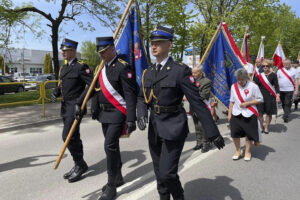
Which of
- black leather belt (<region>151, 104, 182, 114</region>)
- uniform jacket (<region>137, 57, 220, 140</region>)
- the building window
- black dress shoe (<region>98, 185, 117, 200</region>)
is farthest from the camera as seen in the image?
the building window

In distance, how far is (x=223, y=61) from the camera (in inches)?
254

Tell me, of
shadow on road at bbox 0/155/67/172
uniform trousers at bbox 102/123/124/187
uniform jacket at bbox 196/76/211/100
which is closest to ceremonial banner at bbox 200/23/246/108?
uniform jacket at bbox 196/76/211/100

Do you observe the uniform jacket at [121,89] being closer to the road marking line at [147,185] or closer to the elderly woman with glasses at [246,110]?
the road marking line at [147,185]

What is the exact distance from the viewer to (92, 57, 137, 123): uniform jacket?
3.29 meters

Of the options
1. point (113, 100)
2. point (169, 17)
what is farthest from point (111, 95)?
point (169, 17)

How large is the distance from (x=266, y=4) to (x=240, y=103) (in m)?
19.2

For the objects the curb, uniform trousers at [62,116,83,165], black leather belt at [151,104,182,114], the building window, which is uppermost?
the building window

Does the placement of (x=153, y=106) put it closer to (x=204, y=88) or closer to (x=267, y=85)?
(x=204, y=88)

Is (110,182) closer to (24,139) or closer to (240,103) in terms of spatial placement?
(240,103)

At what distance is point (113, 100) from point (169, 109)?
0.97m

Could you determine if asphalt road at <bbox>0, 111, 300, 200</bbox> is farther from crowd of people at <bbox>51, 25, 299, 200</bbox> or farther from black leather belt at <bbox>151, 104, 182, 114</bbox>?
black leather belt at <bbox>151, 104, 182, 114</bbox>

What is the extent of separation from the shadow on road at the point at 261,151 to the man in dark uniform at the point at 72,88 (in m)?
3.32

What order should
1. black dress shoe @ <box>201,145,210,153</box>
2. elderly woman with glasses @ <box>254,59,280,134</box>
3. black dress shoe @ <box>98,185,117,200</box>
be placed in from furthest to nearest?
1. elderly woman with glasses @ <box>254,59,280,134</box>
2. black dress shoe @ <box>201,145,210,153</box>
3. black dress shoe @ <box>98,185,117,200</box>

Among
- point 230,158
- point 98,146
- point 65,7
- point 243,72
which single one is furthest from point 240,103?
point 65,7
